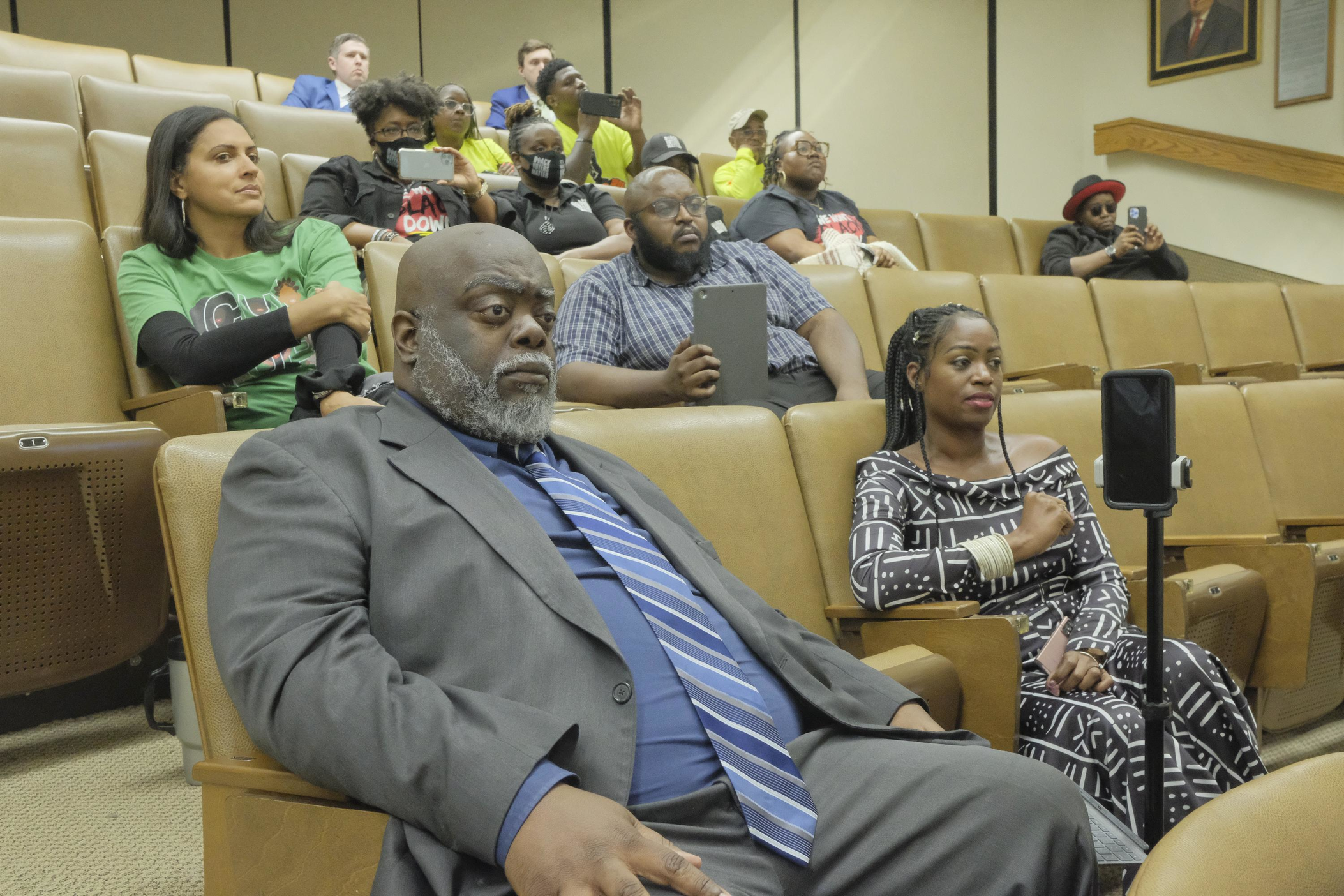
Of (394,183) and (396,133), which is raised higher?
(396,133)

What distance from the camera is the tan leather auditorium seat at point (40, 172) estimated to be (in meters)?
2.61

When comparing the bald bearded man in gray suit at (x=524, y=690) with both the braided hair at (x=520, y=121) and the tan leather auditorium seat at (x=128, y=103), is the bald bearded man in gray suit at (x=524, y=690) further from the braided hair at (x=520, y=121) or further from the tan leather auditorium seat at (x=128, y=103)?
the tan leather auditorium seat at (x=128, y=103)

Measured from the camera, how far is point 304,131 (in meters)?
3.65

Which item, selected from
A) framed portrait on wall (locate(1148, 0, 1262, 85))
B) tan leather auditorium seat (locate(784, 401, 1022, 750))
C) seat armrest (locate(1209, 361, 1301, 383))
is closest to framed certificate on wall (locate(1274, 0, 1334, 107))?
framed portrait on wall (locate(1148, 0, 1262, 85))

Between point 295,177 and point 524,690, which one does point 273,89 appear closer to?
point 295,177

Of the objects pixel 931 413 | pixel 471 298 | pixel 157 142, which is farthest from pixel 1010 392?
pixel 157 142

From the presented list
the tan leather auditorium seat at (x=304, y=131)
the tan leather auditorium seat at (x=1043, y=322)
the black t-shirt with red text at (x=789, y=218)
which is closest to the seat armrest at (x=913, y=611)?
the tan leather auditorium seat at (x=1043, y=322)

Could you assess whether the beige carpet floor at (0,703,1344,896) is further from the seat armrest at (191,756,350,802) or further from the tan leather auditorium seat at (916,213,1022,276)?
the tan leather auditorium seat at (916,213,1022,276)

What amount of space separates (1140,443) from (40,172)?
2.72m

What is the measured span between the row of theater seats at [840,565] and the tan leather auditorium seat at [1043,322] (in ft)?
2.79

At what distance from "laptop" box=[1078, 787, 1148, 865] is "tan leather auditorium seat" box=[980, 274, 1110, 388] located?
6.66 feet

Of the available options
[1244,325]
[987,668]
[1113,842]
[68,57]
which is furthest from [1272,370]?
[68,57]

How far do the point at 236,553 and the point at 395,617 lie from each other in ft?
0.51

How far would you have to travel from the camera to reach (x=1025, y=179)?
6.84 metres
